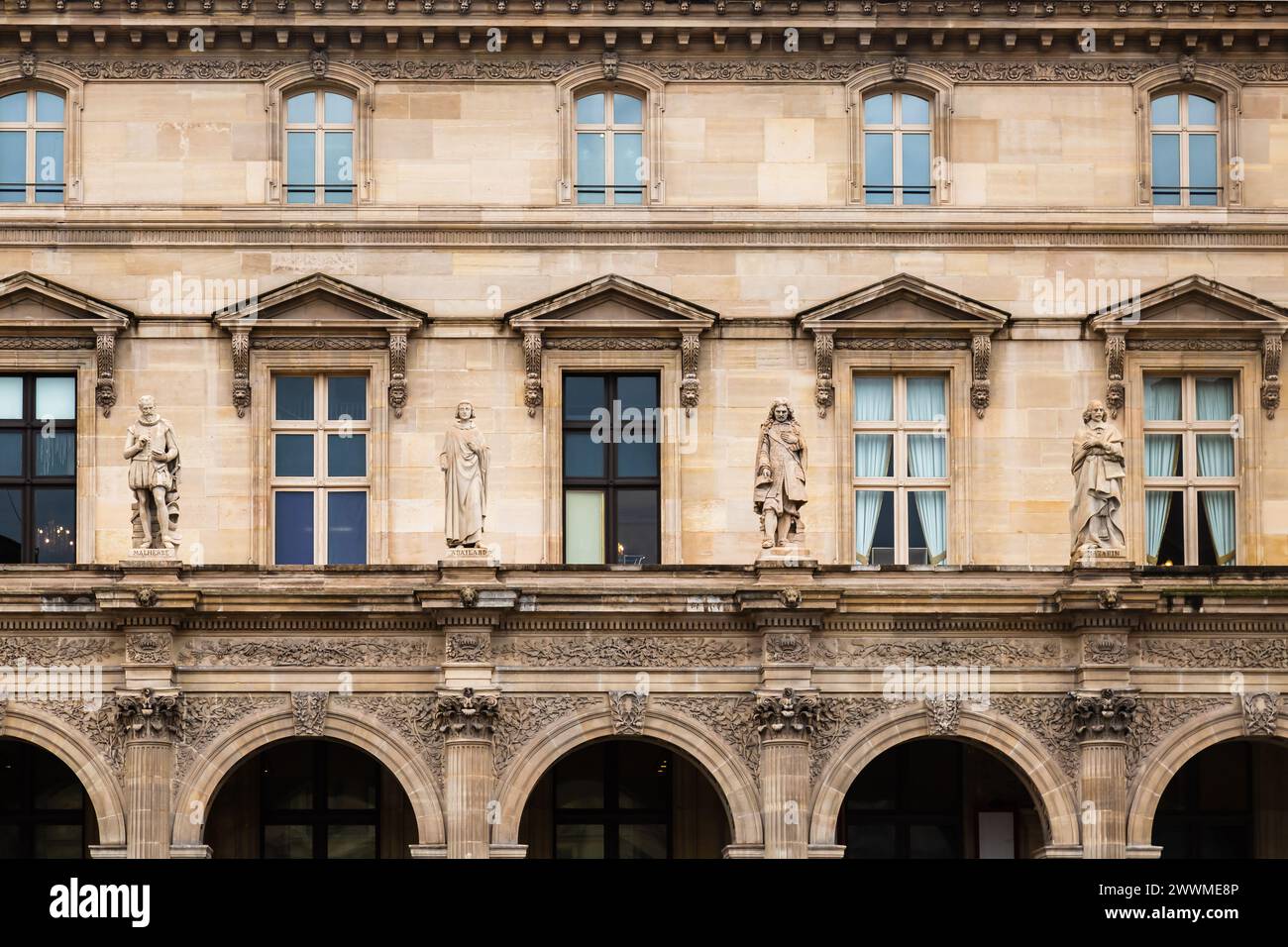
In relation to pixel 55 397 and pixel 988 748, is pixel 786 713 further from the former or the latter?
pixel 55 397

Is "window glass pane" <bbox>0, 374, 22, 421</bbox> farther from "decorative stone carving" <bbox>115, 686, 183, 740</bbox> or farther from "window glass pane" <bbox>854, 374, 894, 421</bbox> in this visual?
"window glass pane" <bbox>854, 374, 894, 421</bbox>

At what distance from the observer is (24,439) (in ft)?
130

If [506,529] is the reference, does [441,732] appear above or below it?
below

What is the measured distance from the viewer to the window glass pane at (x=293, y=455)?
3966cm

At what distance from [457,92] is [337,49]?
1.77 meters

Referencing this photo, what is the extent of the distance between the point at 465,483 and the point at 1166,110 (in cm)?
1188

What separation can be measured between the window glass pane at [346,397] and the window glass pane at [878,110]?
7994 millimetres

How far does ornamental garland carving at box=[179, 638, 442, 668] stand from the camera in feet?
119

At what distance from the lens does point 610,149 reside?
40.5 meters

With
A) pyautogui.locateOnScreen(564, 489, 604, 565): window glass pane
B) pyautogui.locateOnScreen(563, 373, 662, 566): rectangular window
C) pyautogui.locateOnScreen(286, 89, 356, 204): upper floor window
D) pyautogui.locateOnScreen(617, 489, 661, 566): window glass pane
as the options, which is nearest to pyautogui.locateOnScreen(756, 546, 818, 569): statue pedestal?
pyautogui.locateOnScreen(617, 489, 661, 566): window glass pane

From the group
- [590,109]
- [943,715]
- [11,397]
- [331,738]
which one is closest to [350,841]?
[331,738]
